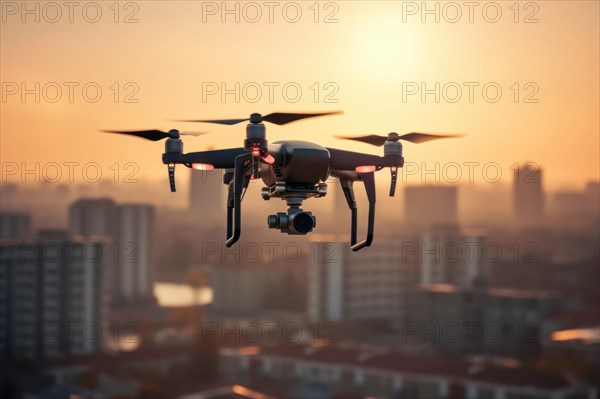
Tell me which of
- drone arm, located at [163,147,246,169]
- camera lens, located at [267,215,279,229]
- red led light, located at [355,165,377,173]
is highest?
drone arm, located at [163,147,246,169]

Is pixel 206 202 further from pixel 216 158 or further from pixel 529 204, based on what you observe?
pixel 216 158

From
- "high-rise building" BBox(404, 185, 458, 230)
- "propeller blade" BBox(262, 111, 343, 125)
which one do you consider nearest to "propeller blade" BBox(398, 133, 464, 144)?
"propeller blade" BBox(262, 111, 343, 125)

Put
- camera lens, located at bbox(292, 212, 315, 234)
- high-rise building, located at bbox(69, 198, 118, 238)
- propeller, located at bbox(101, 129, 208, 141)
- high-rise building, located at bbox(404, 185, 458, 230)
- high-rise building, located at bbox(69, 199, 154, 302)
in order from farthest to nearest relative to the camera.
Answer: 1. high-rise building, located at bbox(404, 185, 458, 230)
2. high-rise building, located at bbox(69, 199, 154, 302)
3. high-rise building, located at bbox(69, 198, 118, 238)
4. propeller, located at bbox(101, 129, 208, 141)
5. camera lens, located at bbox(292, 212, 315, 234)

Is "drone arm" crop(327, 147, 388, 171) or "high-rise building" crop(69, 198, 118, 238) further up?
"high-rise building" crop(69, 198, 118, 238)

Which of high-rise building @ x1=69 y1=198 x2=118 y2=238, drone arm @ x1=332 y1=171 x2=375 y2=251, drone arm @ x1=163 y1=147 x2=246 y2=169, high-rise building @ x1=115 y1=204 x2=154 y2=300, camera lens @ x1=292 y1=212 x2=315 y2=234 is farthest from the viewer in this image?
high-rise building @ x1=115 y1=204 x2=154 y2=300

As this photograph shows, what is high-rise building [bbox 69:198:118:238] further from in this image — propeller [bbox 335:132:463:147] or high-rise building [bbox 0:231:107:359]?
propeller [bbox 335:132:463:147]

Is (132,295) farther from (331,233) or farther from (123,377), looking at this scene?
(123,377)

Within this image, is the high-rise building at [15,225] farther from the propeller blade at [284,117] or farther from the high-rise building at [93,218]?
the propeller blade at [284,117]

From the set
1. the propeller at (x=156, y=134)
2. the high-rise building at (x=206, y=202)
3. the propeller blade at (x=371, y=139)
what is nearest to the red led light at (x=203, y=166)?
the propeller at (x=156, y=134)
